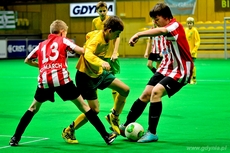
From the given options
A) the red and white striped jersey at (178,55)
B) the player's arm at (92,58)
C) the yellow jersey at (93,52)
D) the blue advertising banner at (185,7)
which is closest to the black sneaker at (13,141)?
the yellow jersey at (93,52)

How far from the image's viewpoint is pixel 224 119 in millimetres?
8781

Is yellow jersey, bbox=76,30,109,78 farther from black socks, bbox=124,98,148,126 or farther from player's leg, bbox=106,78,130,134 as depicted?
black socks, bbox=124,98,148,126

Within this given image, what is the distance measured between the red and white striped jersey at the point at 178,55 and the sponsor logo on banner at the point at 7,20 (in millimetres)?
29650

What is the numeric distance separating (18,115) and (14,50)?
975 inches

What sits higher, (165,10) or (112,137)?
(165,10)

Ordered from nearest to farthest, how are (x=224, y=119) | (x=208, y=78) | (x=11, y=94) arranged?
1. (x=224, y=119)
2. (x=11, y=94)
3. (x=208, y=78)

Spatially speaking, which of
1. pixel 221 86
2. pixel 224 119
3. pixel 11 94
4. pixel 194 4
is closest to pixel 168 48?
pixel 224 119

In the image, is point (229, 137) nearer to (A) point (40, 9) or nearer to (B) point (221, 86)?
(B) point (221, 86)

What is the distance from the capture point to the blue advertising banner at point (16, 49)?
33.4 metres

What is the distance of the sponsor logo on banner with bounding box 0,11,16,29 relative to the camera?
35375 mm

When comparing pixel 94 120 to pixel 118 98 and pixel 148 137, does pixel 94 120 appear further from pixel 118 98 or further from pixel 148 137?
pixel 118 98

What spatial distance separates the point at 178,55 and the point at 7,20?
98.1 ft

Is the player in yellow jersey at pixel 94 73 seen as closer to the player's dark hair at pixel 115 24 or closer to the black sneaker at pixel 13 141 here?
the player's dark hair at pixel 115 24

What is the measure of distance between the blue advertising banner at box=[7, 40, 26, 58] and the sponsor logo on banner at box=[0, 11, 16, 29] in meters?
2.31
